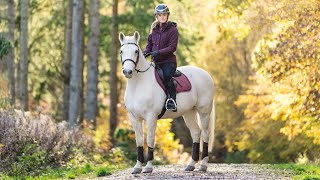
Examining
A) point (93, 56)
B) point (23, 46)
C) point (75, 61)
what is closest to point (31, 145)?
point (75, 61)

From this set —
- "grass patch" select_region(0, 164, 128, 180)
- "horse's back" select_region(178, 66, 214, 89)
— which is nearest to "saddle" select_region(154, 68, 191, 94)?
"horse's back" select_region(178, 66, 214, 89)

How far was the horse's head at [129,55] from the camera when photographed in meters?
12.2

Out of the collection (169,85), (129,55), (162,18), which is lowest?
(169,85)

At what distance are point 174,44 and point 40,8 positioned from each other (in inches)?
755

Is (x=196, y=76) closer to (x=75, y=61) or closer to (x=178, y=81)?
(x=178, y=81)

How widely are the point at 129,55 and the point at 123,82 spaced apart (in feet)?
94.2

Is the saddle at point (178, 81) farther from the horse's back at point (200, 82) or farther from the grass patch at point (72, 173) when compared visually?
the grass patch at point (72, 173)

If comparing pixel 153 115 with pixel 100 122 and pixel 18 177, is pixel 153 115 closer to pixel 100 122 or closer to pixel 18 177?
pixel 18 177

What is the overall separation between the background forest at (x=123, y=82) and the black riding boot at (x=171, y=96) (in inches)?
131

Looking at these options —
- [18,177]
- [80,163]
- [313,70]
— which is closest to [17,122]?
[80,163]

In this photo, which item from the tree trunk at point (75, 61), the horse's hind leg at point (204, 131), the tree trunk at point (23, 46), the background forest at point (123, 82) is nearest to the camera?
the horse's hind leg at point (204, 131)

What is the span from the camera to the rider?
13.0 metres

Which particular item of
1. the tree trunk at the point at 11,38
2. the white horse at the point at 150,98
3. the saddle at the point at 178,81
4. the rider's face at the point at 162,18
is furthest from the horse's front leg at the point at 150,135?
the tree trunk at the point at 11,38

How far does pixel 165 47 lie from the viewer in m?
13.2
